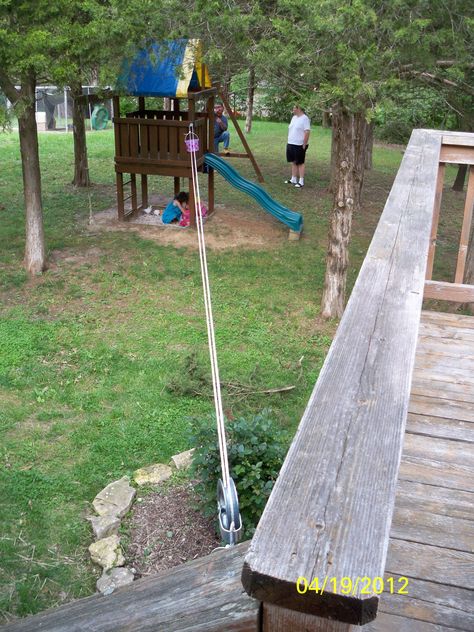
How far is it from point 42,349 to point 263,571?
718 centimetres

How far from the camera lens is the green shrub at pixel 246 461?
4.12m

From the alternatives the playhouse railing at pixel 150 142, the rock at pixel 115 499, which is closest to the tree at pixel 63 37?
the playhouse railing at pixel 150 142

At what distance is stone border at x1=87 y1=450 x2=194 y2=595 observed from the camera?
419 centimetres

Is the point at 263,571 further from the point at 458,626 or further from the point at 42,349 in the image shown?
the point at 42,349

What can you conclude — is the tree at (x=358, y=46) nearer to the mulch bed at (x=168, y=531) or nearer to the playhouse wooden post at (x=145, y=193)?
the mulch bed at (x=168, y=531)

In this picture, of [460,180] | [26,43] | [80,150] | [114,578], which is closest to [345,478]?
[114,578]

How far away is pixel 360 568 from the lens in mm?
804

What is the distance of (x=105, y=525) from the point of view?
4.63 meters

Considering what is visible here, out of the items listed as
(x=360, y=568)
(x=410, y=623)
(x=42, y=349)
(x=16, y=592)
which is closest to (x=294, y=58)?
(x=42, y=349)

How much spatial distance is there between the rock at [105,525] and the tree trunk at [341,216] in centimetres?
467

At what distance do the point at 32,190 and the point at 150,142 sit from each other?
267 centimetres

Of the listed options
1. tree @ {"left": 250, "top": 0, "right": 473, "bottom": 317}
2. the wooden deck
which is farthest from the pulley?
tree @ {"left": 250, "top": 0, "right": 473, "bottom": 317}

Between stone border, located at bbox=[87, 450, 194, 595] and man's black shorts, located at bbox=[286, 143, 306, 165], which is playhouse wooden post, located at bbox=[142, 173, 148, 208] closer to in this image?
man's black shorts, located at bbox=[286, 143, 306, 165]

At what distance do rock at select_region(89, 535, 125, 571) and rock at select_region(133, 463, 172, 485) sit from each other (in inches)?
27.4
